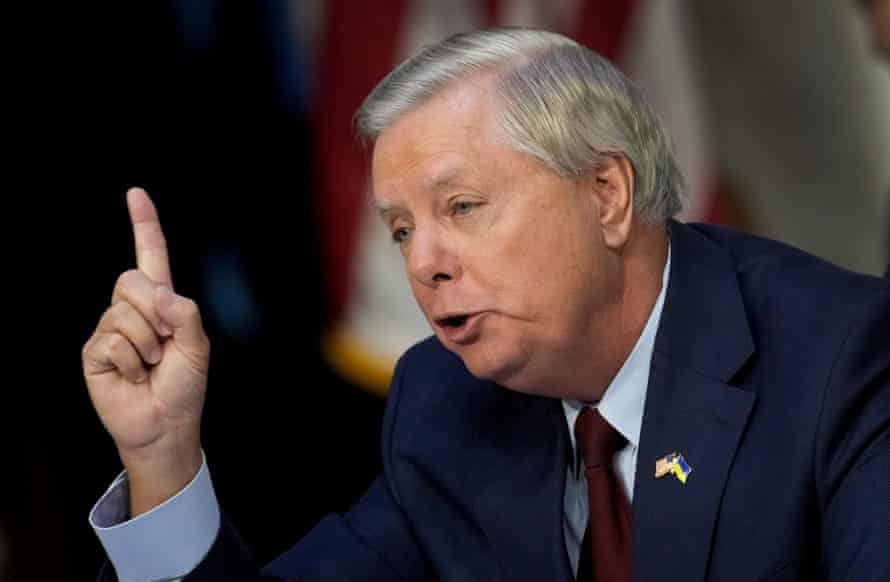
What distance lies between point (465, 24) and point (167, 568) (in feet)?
6.78

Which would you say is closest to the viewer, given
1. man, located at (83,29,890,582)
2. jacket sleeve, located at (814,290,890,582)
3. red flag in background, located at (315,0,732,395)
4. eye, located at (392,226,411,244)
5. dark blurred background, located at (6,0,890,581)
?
jacket sleeve, located at (814,290,890,582)

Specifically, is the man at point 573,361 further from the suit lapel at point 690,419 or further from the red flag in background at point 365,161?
the red flag in background at point 365,161

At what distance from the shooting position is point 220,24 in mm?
3322

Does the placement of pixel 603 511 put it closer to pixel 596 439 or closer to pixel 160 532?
pixel 596 439

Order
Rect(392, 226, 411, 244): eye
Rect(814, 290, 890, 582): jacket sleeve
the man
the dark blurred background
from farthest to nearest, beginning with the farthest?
the dark blurred background, Rect(392, 226, 411, 244): eye, the man, Rect(814, 290, 890, 582): jacket sleeve

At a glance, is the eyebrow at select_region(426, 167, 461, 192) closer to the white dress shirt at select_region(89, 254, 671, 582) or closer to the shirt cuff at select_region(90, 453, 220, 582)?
the white dress shirt at select_region(89, 254, 671, 582)

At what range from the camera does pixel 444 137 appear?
6.10ft

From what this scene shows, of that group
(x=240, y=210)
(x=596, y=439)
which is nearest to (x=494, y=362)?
(x=596, y=439)

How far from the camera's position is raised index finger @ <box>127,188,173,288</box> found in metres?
1.96

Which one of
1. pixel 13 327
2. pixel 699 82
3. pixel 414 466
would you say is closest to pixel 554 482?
pixel 414 466

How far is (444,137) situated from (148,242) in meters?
0.44

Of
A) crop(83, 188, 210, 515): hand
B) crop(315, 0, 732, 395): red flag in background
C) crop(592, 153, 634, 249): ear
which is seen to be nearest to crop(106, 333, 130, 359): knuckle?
crop(83, 188, 210, 515): hand

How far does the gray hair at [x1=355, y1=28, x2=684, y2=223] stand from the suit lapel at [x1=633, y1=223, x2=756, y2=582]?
0.16 m

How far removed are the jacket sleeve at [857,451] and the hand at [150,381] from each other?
2.68ft
